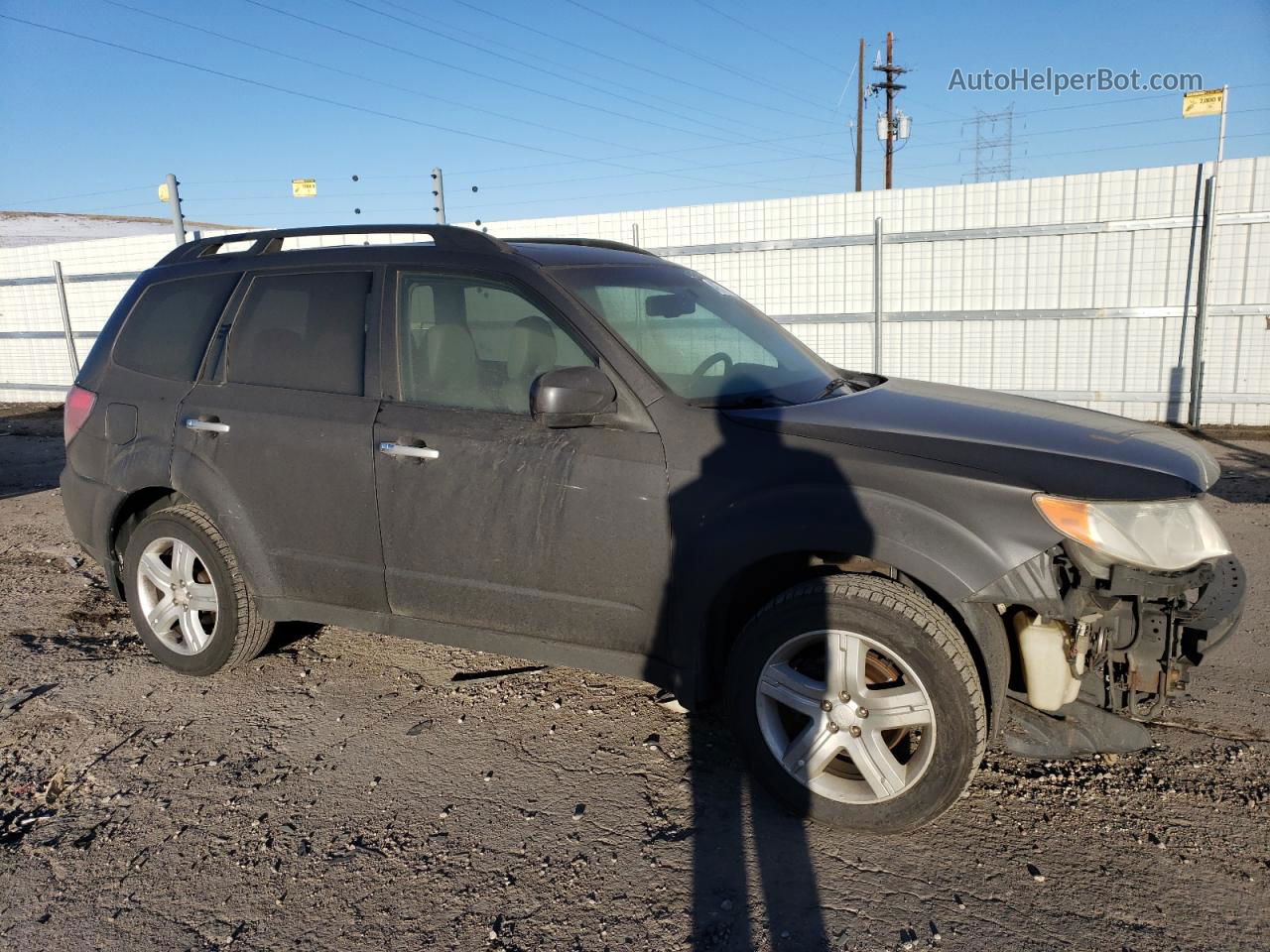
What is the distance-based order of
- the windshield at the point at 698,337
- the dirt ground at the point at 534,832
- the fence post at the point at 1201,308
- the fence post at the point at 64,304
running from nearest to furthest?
the dirt ground at the point at 534,832, the windshield at the point at 698,337, the fence post at the point at 1201,308, the fence post at the point at 64,304

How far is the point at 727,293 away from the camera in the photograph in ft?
14.1

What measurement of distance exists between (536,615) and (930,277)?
8.90m

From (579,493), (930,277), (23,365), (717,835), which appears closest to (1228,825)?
(717,835)

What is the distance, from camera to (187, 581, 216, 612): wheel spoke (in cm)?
404

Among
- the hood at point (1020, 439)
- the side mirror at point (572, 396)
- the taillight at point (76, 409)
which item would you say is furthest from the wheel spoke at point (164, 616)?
the hood at point (1020, 439)

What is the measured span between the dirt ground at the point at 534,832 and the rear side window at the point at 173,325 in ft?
4.85

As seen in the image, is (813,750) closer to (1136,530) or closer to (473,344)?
(1136,530)

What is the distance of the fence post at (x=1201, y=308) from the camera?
9.42 meters

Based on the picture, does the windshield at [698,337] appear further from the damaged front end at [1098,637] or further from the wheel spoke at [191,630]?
the wheel spoke at [191,630]

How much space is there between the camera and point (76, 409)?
440cm

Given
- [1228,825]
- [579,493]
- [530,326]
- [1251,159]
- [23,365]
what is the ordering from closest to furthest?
[1228,825], [579,493], [530,326], [1251,159], [23,365]

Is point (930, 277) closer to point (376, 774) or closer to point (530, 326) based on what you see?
point (530, 326)

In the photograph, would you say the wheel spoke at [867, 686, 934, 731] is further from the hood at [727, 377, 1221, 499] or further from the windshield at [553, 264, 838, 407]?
the windshield at [553, 264, 838, 407]

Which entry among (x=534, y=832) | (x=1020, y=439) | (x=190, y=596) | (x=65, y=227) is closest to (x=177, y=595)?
(x=190, y=596)
